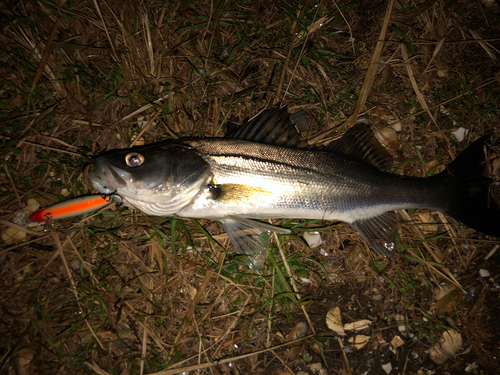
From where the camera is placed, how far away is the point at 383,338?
2.71 m

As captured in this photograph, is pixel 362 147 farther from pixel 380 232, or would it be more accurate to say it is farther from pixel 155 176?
pixel 155 176

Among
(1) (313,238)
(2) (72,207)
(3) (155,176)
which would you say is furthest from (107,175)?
(1) (313,238)

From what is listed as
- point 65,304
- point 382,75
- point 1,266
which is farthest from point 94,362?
point 382,75

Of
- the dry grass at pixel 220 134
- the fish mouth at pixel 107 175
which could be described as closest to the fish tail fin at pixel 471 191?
the dry grass at pixel 220 134

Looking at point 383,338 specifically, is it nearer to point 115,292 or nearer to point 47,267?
point 115,292

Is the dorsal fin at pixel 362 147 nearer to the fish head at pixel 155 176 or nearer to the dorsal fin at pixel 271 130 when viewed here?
the dorsal fin at pixel 271 130

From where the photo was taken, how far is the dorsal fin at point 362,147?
8.17 feet

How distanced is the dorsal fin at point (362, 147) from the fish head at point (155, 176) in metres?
1.33

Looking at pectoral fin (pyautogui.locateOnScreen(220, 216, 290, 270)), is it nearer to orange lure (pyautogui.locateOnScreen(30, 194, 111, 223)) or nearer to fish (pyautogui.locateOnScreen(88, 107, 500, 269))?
fish (pyautogui.locateOnScreen(88, 107, 500, 269))

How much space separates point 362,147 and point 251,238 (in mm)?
1462

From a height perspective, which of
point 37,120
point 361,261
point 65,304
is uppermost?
point 37,120

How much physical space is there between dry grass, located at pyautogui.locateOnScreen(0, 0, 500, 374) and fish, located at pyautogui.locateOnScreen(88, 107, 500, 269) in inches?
12.3

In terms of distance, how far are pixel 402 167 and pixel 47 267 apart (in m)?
3.98

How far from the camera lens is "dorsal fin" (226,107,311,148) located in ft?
7.95
